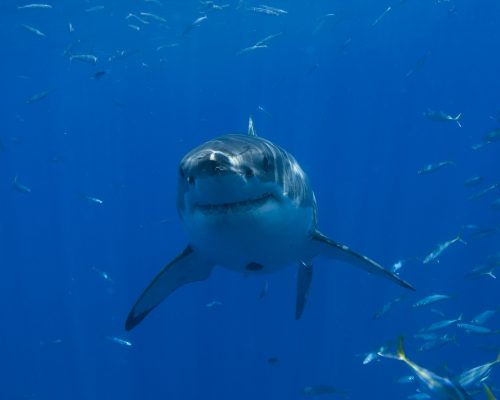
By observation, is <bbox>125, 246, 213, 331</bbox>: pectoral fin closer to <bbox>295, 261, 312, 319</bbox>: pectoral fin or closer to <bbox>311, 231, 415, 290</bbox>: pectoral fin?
<bbox>311, 231, 415, 290</bbox>: pectoral fin

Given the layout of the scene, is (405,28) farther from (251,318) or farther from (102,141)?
(102,141)

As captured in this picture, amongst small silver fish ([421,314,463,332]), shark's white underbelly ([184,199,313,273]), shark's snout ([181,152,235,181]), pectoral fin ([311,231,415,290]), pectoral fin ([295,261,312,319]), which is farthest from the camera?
small silver fish ([421,314,463,332])

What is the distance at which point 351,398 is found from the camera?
68.3 ft

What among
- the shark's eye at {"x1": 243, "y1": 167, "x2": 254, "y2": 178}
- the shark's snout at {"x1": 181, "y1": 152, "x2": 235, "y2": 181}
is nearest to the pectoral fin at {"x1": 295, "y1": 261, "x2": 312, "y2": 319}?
the shark's eye at {"x1": 243, "y1": 167, "x2": 254, "y2": 178}

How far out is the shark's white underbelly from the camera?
10.9 feet

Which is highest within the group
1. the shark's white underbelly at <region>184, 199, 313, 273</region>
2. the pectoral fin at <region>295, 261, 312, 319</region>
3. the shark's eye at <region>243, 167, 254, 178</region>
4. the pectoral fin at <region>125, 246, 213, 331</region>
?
the shark's eye at <region>243, 167, 254, 178</region>

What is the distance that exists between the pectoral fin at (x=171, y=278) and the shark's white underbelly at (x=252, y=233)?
0.65 metres

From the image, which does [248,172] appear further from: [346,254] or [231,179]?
[346,254]

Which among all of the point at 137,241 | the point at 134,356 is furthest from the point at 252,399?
the point at 137,241

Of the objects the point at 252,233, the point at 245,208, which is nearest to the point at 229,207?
the point at 245,208

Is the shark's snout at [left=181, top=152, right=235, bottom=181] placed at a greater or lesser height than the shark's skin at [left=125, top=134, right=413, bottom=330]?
greater

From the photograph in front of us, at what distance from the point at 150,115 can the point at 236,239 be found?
7410 cm

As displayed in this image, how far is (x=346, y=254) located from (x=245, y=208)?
2147 millimetres

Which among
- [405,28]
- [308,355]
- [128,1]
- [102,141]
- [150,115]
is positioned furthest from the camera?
[102,141]
